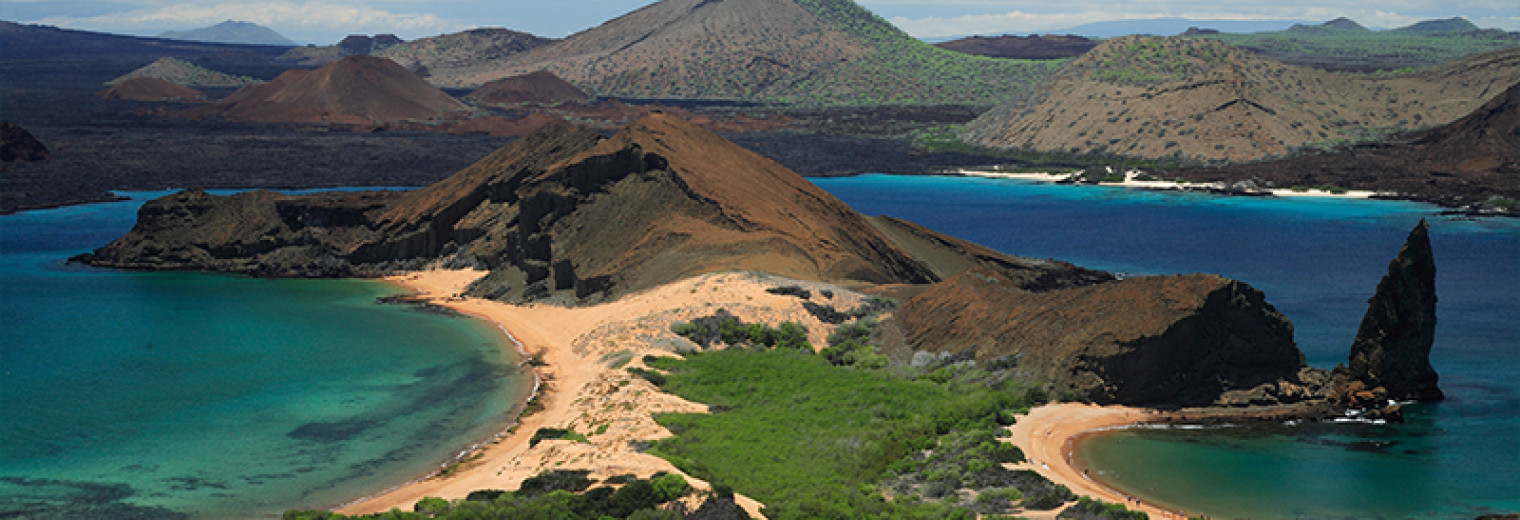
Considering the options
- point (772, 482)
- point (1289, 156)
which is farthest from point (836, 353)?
point (1289, 156)

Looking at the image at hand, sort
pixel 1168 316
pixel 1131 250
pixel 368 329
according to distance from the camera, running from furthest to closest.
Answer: pixel 1131 250
pixel 368 329
pixel 1168 316

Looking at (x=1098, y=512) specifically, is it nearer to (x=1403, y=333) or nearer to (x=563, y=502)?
(x=563, y=502)

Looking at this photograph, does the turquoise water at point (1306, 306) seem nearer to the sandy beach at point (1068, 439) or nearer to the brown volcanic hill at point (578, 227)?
the sandy beach at point (1068, 439)

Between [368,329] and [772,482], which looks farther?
[368,329]

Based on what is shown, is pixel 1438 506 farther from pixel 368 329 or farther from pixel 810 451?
pixel 368 329

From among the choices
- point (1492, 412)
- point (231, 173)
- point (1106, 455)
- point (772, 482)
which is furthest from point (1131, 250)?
point (231, 173)

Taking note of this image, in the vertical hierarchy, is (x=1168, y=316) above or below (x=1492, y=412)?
above

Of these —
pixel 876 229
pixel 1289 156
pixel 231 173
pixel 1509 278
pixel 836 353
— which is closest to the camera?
pixel 836 353

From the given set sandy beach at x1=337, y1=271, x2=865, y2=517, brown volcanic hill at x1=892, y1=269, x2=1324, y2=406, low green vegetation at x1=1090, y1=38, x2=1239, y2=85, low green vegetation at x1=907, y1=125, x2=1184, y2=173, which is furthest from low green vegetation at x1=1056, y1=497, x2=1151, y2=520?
low green vegetation at x1=1090, y1=38, x2=1239, y2=85
